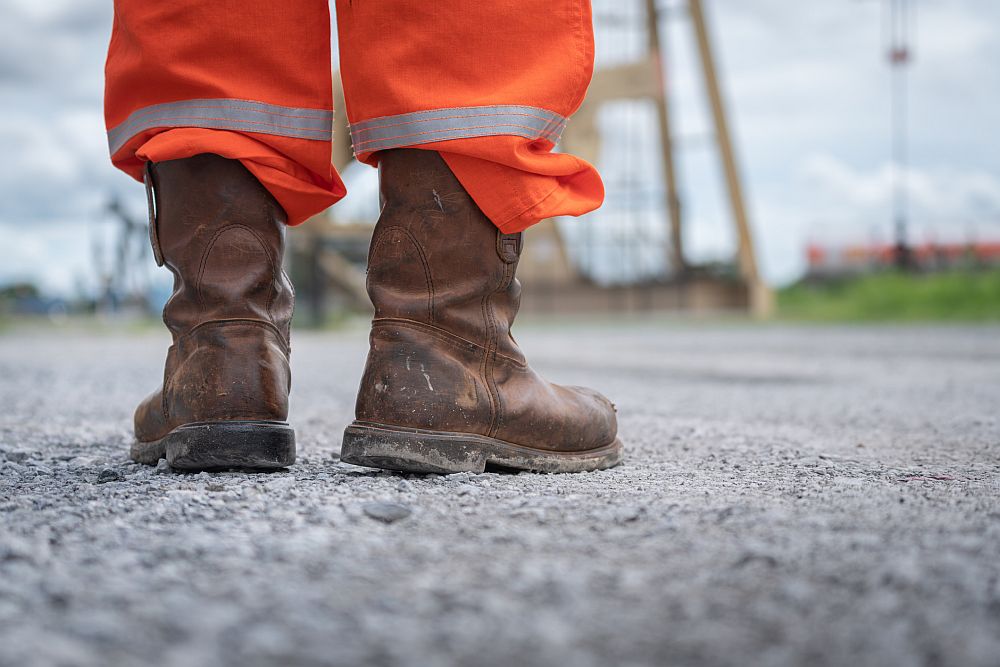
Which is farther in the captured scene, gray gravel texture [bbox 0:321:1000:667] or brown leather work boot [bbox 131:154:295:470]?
brown leather work boot [bbox 131:154:295:470]

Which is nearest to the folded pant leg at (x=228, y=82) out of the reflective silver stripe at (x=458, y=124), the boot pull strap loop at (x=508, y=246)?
the reflective silver stripe at (x=458, y=124)

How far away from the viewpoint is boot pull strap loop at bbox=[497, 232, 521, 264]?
3.62ft

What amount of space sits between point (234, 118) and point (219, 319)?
0.78ft

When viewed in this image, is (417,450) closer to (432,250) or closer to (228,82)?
(432,250)

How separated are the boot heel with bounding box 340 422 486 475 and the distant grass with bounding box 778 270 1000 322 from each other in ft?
22.2

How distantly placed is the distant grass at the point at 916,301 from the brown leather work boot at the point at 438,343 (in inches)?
263

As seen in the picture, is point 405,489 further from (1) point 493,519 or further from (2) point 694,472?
(2) point 694,472

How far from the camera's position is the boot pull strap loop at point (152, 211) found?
113cm

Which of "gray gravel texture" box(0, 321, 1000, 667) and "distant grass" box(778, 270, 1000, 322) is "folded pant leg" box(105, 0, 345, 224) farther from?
"distant grass" box(778, 270, 1000, 322)

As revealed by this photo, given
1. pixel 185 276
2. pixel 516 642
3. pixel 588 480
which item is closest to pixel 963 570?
pixel 516 642

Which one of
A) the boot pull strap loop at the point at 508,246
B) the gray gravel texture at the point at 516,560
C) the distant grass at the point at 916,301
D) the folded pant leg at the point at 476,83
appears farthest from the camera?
the distant grass at the point at 916,301

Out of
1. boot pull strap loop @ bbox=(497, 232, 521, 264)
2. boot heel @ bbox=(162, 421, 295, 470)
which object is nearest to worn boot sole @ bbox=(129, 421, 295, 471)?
boot heel @ bbox=(162, 421, 295, 470)

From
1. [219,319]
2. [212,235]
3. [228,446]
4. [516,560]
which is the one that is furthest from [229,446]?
[516,560]

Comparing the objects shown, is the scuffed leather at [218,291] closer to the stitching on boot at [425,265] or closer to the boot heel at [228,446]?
the boot heel at [228,446]
